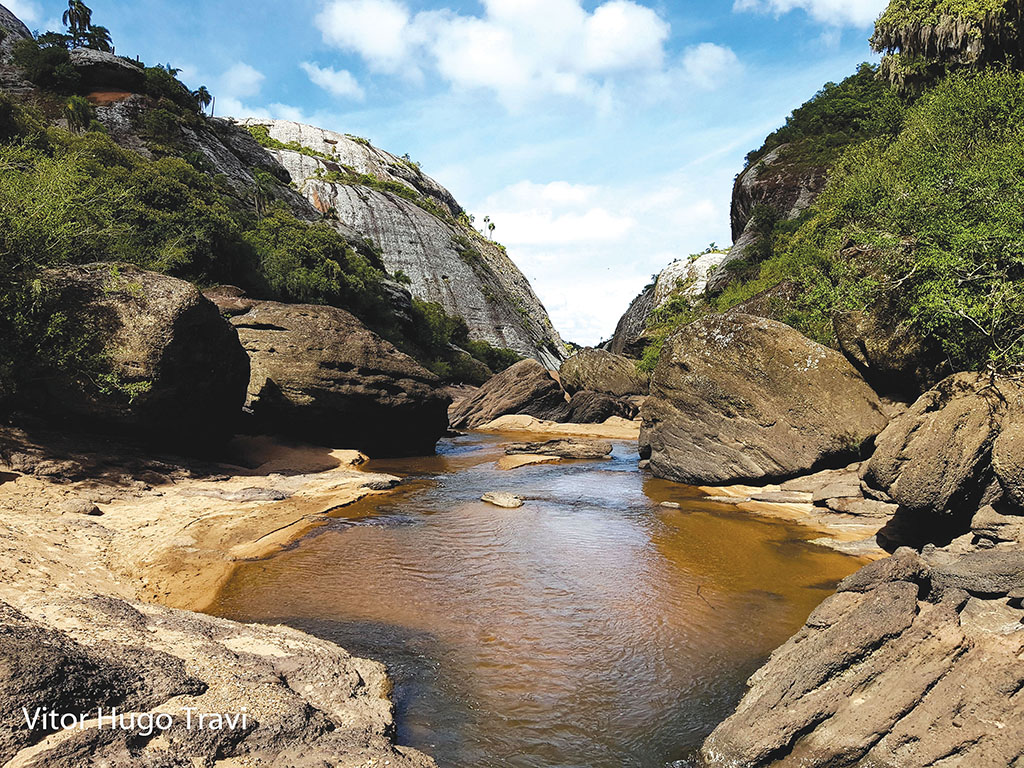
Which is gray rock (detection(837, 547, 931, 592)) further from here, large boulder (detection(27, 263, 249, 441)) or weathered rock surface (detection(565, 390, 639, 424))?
weathered rock surface (detection(565, 390, 639, 424))

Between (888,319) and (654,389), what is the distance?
7463 millimetres

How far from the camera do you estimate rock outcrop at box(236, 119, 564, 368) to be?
76500 millimetres

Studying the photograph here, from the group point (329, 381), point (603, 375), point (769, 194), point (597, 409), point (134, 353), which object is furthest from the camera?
point (769, 194)

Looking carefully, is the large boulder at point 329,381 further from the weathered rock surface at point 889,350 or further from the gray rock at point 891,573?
the gray rock at point 891,573

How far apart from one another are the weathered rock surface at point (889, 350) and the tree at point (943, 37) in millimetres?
16820

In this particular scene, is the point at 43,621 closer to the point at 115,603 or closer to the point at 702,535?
the point at 115,603

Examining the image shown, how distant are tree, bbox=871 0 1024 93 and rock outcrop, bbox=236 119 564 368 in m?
50.0

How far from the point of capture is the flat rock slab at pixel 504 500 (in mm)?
15977

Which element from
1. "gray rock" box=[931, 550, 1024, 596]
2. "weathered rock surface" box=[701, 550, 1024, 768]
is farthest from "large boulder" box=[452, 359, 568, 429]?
"weathered rock surface" box=[701, 550, 1024, 768]

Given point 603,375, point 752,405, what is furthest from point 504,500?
point 603,375

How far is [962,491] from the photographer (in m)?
9.55

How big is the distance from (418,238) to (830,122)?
1972 inches

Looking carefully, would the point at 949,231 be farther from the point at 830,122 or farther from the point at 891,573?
the point at 830,122

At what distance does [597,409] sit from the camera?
3828cm
